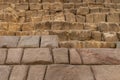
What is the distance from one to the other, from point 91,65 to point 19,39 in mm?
1660

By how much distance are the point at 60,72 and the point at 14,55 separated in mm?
971

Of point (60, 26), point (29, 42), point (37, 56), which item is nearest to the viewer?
point (37, 56)

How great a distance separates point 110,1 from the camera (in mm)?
11539

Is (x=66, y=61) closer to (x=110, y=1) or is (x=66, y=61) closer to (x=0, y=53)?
(x=0, y=53)

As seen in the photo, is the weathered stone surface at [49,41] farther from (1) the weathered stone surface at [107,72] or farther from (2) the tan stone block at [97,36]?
(2) the tan stone block at [97,36]

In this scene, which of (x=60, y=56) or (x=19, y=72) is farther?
(x=60, y=56)

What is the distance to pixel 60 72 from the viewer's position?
185 inches

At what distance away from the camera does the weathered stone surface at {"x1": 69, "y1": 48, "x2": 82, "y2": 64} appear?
5.01 meters

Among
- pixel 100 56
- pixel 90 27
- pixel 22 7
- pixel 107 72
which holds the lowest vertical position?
pixel 107 72

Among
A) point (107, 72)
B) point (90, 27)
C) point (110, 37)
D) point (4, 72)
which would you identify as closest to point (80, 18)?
point (90, 27)

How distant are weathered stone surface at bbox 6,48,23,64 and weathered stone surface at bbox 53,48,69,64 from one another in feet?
2.04

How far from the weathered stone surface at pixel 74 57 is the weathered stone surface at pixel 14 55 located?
0.90 m

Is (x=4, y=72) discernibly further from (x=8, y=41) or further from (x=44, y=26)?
(x=44, y=26)

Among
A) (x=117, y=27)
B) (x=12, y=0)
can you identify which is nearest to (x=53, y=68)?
(x=117, y=27)
